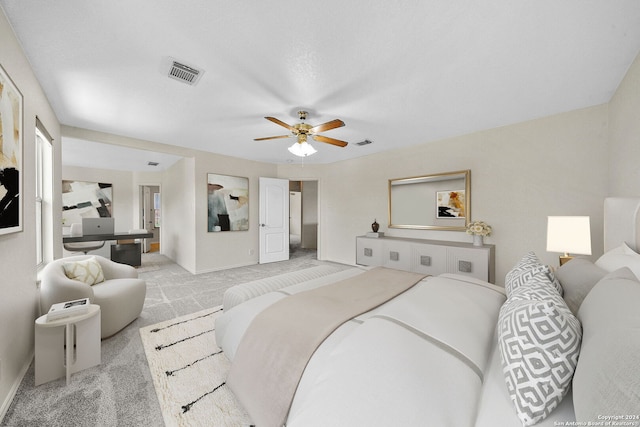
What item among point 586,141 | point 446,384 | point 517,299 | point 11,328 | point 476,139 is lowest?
point 11,328

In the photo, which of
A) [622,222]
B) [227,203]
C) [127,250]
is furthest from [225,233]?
[622,222]

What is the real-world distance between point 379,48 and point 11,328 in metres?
3.14

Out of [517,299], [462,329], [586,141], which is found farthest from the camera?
[586,141]

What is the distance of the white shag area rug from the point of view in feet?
4.50

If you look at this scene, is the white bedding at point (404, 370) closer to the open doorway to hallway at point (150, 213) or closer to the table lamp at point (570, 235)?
the table lamp at point (570, 235)

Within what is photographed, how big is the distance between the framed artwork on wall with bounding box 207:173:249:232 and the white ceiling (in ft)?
6.16

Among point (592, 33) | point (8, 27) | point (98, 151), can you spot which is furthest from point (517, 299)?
point (98, 151)

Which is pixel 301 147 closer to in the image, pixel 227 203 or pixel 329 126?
pixel 329 126

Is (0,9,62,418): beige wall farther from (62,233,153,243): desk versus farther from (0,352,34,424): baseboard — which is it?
(62,233,153,243): desk

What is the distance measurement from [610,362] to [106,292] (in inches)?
125

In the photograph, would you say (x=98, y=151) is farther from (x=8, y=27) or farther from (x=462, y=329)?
(x=462, y=329)

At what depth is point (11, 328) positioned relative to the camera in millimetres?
1542

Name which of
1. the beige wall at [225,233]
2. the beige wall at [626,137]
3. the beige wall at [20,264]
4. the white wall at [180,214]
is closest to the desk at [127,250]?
the white wall at [180,214]

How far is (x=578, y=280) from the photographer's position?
4.31 ft
